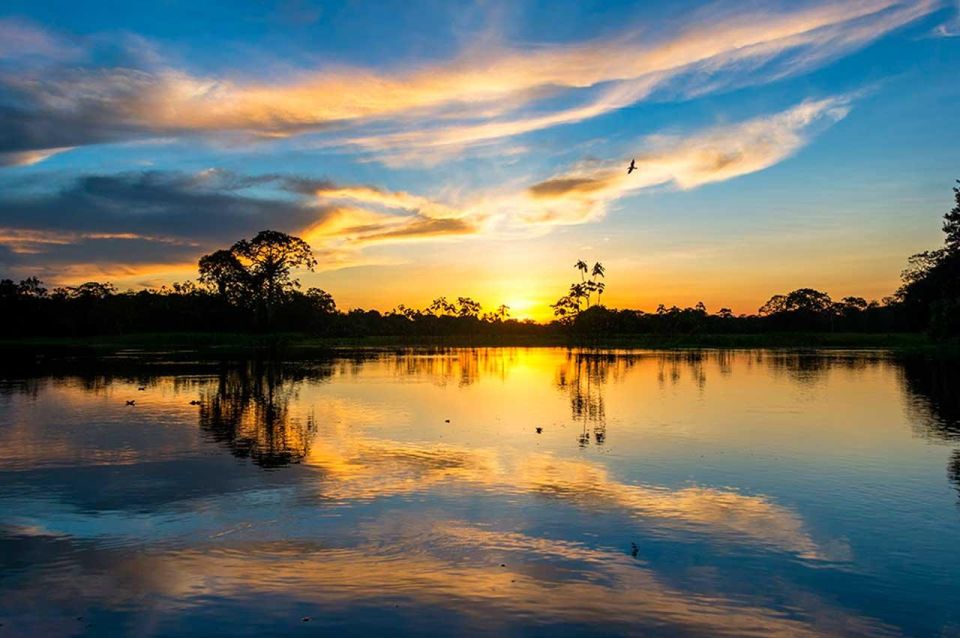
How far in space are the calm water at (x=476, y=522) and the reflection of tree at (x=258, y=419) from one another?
0.21 meters

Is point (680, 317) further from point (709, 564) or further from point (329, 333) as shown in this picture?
point (709, 564)

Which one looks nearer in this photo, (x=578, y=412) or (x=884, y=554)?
(x=884, y=554)

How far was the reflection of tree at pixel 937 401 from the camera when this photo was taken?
25547mm

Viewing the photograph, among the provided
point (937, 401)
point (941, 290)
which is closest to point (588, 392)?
point (937, 401)

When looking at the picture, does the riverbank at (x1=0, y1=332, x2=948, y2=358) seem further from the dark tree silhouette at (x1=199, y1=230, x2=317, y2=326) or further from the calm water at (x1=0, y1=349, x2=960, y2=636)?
the calm water at (x1=0, y1=349, x2=960, y2=636)

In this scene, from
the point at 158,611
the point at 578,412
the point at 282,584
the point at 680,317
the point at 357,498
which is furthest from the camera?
the point at 680,317

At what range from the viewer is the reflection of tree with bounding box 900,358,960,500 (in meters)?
25.5

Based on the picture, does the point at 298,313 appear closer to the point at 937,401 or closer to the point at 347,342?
the point at 347,342

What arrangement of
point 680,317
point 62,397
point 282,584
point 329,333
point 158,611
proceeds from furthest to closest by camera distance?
point 680,317 < point 329,333 < point 62,397 < point 282,584 < point 158,611

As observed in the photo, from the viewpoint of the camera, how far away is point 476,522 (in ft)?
47.4

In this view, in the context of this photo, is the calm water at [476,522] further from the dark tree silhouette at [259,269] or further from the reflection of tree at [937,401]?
the dark tree silhouette at [259,269]

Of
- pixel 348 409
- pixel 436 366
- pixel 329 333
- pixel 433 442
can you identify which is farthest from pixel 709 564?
pixel 329 333

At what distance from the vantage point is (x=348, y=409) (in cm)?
3234

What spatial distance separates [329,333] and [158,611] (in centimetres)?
13404
